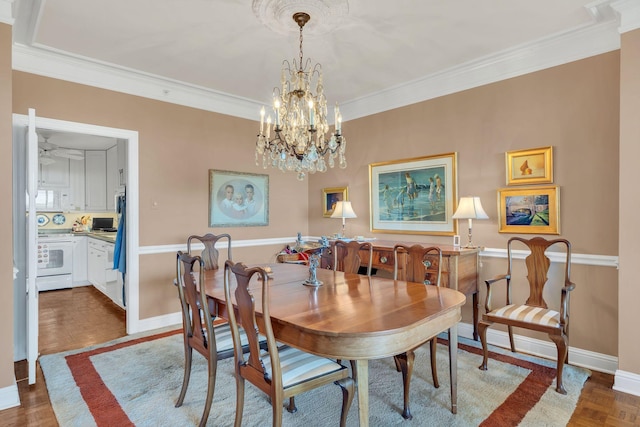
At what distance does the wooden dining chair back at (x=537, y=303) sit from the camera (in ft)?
8.19

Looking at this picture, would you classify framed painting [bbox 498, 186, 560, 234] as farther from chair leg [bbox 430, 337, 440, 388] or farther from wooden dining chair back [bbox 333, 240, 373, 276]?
chair leg [bbox 430, 337, 440, 388]

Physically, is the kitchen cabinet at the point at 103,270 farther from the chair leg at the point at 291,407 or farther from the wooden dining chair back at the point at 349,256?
the chair leg at the point at 291,407

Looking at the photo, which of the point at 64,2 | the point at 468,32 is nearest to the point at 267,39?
the point at 64,2

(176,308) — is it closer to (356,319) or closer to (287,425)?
(287,425)

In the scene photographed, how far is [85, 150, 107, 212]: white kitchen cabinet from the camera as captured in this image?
6.71 meters

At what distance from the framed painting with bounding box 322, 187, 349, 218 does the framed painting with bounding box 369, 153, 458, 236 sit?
1.52 feet

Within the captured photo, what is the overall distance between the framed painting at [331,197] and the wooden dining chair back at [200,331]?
2776 millimetres

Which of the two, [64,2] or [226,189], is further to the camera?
[226,189]

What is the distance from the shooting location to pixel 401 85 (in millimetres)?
4016

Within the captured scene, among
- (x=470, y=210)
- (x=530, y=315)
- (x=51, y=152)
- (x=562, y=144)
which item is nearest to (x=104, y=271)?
(x=51, y=152)

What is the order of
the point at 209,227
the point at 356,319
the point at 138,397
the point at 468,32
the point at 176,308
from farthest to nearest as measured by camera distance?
the point at 209,227 → the point at 176,308 → the point at 468,32 → the point at 138,397 → the point at 356,319

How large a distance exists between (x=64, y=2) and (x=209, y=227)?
255 cm

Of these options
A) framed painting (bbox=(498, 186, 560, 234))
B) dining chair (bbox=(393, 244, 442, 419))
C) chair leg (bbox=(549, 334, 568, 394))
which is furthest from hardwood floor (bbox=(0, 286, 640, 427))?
framed painting (bbox=(498, 186, 560, 234))

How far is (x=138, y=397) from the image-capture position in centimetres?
242
